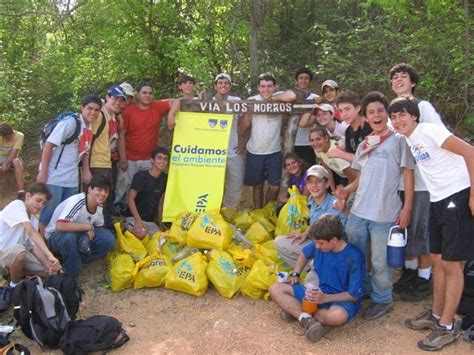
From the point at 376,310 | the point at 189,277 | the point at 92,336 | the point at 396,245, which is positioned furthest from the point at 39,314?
the point at 396,245

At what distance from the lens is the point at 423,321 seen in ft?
15.1

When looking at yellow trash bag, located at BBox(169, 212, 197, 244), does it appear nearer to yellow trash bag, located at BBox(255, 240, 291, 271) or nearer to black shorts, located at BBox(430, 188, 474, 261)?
yellow trash bag, located at BBox(255, 240, 291, 271)

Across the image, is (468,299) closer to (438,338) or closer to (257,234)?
(438,338)

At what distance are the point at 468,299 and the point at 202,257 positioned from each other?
272cm

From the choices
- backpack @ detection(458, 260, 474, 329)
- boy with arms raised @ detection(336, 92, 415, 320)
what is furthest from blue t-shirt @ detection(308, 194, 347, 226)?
backpack @ detection(458, 260, 474, 329)

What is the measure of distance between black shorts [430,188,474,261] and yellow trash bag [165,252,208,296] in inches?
98.1

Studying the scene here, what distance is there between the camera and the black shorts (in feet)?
13.4

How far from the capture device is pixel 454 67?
7.14 metres

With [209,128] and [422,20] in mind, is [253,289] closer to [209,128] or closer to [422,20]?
[209,128]

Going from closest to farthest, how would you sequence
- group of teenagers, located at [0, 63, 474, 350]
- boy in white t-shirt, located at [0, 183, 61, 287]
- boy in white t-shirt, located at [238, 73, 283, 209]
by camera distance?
group of teenagers, located at [0, 63, 474, 350] < boy in white t-shirt, located at [0, 183, 61, 287] < boy in white t-shirt, located at [238, 73, 283, 209]

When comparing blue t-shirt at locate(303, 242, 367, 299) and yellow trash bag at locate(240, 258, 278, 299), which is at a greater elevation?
blue t-shirt at locate(303, 242, 367, 299)

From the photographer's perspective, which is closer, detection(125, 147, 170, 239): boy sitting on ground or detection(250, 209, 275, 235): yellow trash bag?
detection(125, 147, 170, 239): boy sitting on ground

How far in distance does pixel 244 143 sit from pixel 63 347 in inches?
141

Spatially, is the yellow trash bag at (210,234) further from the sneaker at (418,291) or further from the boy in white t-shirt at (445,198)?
the boy in white t-shirt at (445,198)
